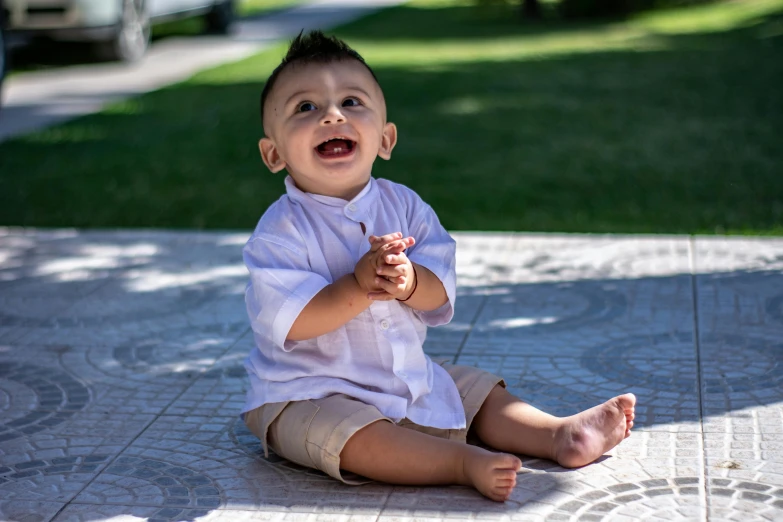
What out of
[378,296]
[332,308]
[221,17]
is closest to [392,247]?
[378,296]

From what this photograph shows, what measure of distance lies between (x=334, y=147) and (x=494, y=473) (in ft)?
3.05

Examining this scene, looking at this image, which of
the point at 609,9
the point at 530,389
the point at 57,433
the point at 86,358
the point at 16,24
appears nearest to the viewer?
the point at 57,433

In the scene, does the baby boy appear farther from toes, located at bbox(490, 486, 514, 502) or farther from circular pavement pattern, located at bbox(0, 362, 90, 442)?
circular pavement pattern, located at bbox(0, 362, 90, 442)

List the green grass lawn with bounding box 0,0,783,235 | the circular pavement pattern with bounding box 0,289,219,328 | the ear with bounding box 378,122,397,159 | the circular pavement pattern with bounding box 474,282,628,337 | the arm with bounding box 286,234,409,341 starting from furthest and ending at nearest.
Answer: the green grass lawn with bounding box 0,0,783,235
the circular pavement pattern with bounding box 0,289,219,328
the circular pavement pattern with bounding box 474,282,628,337
the ear with bounding box 378,122,397,159
the arm with bounding box 286,234,409,341

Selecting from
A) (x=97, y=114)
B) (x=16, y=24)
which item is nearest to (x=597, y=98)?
(x=97, y=114)

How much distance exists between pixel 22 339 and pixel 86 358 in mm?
356

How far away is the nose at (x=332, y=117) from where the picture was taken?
9.16 ft

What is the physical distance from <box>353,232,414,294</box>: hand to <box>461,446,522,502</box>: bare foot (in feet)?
1.53

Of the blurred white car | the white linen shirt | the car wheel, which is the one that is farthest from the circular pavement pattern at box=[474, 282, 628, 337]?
the car wheel

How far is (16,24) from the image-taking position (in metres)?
11.2

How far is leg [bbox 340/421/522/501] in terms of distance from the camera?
2666mm

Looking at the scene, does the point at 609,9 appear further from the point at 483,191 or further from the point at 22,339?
the point at 22,339

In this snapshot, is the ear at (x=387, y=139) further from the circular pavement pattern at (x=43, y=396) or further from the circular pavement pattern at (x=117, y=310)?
the circular pavement pattern at (x=117, y=310)

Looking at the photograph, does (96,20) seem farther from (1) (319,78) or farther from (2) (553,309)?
(1) (319,78)
